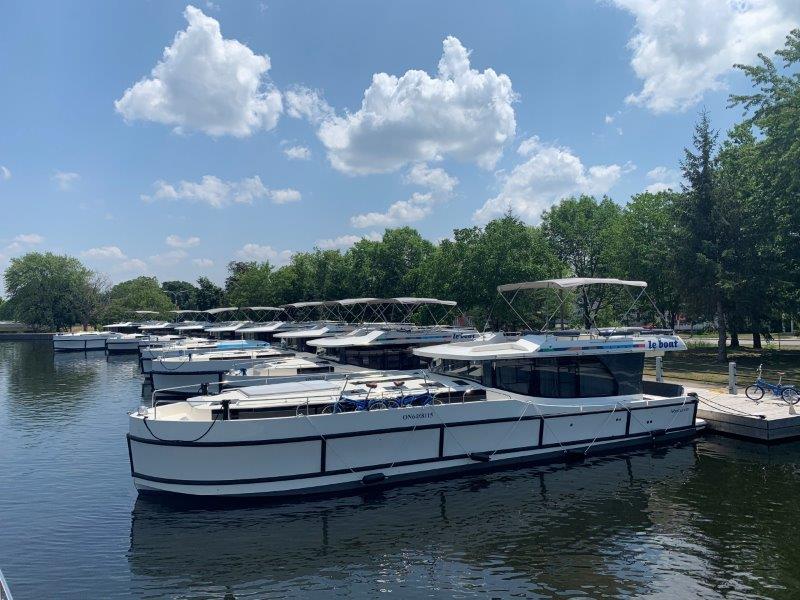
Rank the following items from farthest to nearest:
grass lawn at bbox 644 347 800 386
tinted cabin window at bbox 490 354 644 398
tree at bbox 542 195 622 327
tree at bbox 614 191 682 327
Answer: tree at bbox 542 195 622 327, tree at bbox 614 191 682 327, grass lawn at bbox 644 347 800 386, tinted cabin window at bbox 490 354 644 398

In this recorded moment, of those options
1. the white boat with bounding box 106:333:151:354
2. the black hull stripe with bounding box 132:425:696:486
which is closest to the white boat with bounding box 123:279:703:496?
the black hull stripe with bounding box 132:425:696:486

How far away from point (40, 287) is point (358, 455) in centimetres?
10052

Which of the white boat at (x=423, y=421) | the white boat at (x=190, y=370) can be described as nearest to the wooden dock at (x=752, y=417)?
the white boat at (x=423, y=421)

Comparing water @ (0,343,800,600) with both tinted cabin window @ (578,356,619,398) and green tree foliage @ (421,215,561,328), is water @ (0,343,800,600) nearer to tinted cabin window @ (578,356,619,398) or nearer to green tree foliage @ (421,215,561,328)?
tinted cabin window @ (578,356,619,398)

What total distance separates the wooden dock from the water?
826mm

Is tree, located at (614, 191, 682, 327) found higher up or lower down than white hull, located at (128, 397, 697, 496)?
higher up

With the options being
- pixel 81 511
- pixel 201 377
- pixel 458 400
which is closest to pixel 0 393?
pixel 201 377

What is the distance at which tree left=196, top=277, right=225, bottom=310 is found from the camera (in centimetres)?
11796

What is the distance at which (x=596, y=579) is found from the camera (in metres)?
9.49

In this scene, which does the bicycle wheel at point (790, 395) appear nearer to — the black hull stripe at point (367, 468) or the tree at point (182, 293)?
the black hull stripe at point (367, 468)

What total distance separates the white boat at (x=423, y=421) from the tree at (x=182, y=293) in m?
117

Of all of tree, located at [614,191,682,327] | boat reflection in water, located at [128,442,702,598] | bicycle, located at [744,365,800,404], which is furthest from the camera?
tree, located at [614,191,682,327]

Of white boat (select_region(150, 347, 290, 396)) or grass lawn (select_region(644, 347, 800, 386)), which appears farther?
white boat (select_region(150, 347, 290, 396))

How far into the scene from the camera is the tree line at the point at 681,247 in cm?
3055
